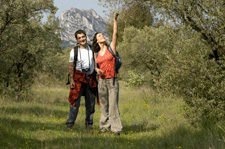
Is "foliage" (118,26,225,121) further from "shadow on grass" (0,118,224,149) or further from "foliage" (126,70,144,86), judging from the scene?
"foliage" (126,70,144,86)

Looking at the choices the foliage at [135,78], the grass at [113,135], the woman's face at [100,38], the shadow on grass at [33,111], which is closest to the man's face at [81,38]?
the woman's face at [100,38]

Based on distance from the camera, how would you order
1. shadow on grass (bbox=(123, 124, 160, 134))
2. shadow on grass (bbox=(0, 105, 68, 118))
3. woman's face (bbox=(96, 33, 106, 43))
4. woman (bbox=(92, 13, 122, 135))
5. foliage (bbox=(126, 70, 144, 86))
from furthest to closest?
1. foliage (bbox=(126, 70, 144, 86))
2. shadow on grass (bbox=(0, 105, 68, 118))
3. shadow on grass (bbox=(123, 124, 160, 134))
4. woman's face (bbox=(96, 33, 106, 43))
5. woman (bbox=(92, 13, 122, 135))

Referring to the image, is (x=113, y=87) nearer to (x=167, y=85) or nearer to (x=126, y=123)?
(x=167, y=85)

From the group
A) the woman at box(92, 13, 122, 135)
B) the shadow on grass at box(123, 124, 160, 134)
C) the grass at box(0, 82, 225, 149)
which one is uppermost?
the woman at box(92, 13, 122, 135)

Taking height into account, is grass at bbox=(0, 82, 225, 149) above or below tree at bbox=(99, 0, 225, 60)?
below

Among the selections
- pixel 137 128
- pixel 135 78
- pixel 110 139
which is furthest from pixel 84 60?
pixel 135 78

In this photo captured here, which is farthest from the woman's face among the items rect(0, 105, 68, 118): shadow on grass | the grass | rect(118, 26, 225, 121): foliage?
rect(0, 105, 68, 118): shadow on grass

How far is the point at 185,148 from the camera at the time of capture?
16.0 ft

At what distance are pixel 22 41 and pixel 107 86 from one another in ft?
20.3

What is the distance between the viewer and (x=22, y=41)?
1126 cm

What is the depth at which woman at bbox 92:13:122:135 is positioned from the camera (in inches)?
249

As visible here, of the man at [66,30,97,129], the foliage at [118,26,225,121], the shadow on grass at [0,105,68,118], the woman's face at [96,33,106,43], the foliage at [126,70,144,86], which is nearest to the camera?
the foliage at [118,26,225,121]

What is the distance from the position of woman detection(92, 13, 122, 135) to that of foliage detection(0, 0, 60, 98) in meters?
4.19

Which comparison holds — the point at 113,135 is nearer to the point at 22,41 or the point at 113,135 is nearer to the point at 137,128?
the point at 137,128
